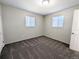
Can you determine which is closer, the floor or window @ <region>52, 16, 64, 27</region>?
the floor

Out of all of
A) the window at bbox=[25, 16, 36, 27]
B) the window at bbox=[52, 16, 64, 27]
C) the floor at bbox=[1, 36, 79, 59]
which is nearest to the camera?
the floor at bbox=[1, 36, 79, 59]

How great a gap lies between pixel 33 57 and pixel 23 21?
2.69m

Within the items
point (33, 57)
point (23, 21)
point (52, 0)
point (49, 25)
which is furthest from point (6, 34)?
point (49, 25)

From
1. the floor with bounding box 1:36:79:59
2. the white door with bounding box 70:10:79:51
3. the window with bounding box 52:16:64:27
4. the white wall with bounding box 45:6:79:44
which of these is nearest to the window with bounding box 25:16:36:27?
the white wall with bounding box 45:6:79:44

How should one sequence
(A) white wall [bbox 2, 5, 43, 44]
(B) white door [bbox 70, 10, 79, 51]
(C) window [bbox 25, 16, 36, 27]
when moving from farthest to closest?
(C) window [bbox 25, 16, 36, 27]
(A) white wall [bbox 2, 5, 43, 44]
(B) white door [bbox 70, 10, 79, 51]

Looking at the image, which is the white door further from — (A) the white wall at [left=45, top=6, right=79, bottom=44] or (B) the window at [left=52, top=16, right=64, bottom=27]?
(B) the window at [left=52, top=16, right=64, bottom=27]

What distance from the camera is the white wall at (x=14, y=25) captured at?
2999mm

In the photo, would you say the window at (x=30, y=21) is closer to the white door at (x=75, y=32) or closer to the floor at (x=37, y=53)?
the floor at (x=37, y=53)

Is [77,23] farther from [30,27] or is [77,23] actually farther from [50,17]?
[30,27]

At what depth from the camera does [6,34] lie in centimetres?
306

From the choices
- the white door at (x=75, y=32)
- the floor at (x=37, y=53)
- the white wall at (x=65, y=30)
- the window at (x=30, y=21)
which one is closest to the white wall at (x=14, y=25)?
the window at (x=30, y=21)

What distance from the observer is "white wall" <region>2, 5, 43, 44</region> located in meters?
3.00

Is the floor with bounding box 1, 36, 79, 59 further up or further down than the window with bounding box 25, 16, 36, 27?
further down

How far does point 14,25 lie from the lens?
3338 millimetres
